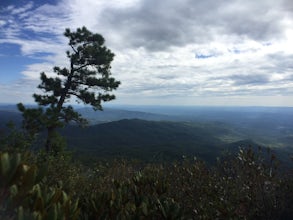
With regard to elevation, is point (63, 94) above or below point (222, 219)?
above

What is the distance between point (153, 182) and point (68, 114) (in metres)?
15.5

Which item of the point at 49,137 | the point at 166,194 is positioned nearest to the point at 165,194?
the point at 166,194

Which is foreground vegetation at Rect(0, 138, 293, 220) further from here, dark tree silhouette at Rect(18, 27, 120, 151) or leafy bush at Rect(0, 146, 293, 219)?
dark tree silhouette at Rect(18, 27, 120, 151)

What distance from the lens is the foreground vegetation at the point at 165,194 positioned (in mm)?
2756

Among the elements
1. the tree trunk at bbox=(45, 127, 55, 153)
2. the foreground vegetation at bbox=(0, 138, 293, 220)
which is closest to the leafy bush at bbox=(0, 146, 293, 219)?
the foreground vegetation at bbox=(0, 138, 293, 220)

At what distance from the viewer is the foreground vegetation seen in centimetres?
276

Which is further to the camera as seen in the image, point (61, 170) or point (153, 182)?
point (61, 170)

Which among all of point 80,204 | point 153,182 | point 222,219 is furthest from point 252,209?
point 80,204

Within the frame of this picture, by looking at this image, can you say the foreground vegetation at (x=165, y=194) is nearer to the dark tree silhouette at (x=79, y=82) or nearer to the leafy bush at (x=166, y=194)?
the leafy bush at (x=166, y=194)

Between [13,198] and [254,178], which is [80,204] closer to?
[13,198]

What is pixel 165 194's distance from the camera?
19.8ft

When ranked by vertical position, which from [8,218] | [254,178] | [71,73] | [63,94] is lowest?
[254,178]

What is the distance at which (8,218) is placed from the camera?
2.62 metres

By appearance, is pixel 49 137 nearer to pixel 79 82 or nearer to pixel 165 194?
pixel 79 82
